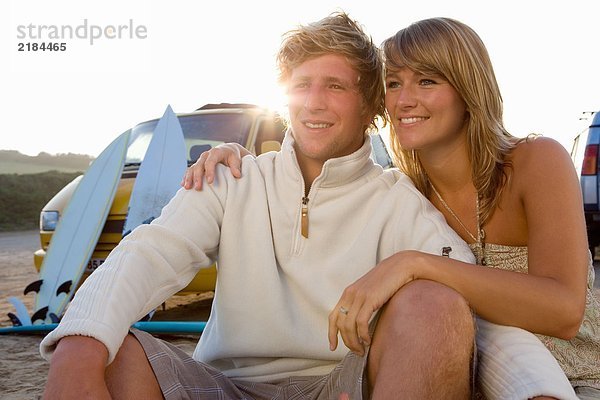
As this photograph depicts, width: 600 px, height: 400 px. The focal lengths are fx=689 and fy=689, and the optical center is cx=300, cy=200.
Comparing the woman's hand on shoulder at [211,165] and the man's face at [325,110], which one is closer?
the woman's hand on shoulder at [211,165]

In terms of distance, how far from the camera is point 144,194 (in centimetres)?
598

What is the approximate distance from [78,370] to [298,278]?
872mm

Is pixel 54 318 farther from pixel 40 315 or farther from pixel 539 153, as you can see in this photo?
pixel 539 153

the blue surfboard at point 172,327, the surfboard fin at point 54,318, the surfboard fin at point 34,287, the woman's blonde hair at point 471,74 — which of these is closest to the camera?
the woman's blonde hair at point 471,74

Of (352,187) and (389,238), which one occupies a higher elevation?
(352,187)

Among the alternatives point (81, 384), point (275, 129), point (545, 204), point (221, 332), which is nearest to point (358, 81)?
point (545, 204)

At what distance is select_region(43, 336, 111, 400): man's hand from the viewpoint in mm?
1734

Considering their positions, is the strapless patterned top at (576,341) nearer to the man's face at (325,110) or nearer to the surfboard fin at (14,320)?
the man's face at (325,110)

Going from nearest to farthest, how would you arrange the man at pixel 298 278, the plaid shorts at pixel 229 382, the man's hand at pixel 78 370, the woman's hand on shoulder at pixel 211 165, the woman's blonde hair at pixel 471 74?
the man's hand at pixel 78 370
the man at pixel 298 278
the plaid shorts at pixel 229 382
the woman's hand on shoulder at pixel 211 165
the woman's blonde hair at pixel 471 74

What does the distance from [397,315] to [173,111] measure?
5022 millimetres

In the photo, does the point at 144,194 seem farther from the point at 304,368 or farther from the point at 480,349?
the point at 480,349

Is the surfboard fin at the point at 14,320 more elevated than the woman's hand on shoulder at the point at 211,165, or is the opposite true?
the woman's hand on shoulder at the point at 211,165

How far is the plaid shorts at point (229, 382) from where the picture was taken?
→ 1988mm

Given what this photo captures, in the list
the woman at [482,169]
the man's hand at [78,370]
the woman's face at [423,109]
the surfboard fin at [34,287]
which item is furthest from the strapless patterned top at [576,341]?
the surfboard fin at [34,287]
